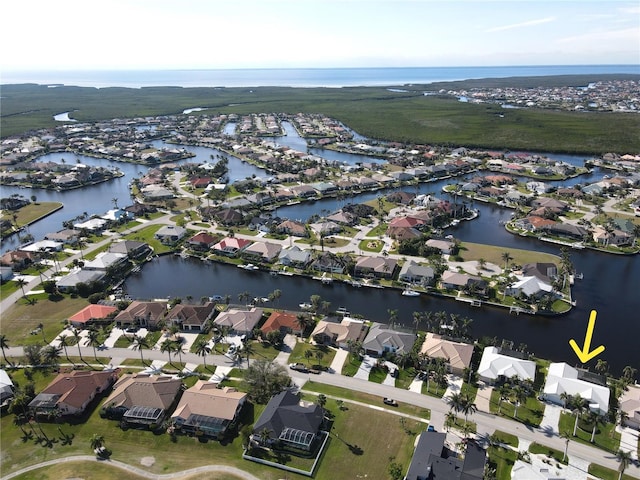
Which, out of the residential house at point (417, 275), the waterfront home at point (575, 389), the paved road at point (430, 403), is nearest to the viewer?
the paved road at point (430, 403)

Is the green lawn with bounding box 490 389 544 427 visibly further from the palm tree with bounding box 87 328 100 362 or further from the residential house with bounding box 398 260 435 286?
the palm tree with bounding box 87 328 100 362

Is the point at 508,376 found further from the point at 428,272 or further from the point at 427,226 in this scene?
the point at 427,226

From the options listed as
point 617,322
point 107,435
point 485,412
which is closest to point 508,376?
point 485,412

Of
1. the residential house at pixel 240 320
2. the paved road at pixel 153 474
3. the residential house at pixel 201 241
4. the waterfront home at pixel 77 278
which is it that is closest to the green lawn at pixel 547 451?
the paved road at pixel 153 474

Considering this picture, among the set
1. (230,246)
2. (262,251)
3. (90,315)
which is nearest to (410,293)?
(262,251)

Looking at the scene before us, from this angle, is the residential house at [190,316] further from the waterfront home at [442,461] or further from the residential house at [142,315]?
the waterfront home at [442,461]

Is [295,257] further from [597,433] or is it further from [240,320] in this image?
[597,433]
